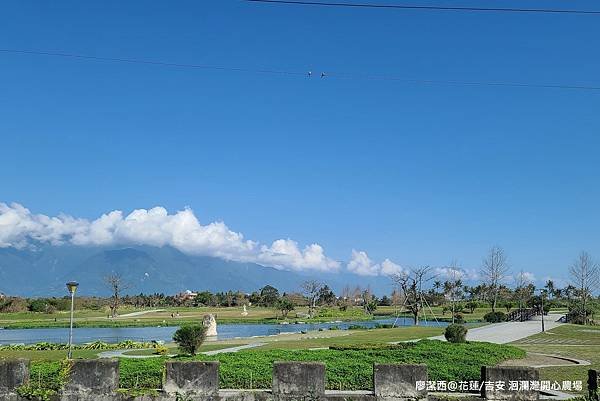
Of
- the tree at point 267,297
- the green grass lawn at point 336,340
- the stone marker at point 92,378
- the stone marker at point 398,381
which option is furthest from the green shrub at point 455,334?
the tree at point 267,297

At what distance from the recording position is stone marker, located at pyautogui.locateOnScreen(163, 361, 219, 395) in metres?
13.7

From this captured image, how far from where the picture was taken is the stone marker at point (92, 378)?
1373 cm

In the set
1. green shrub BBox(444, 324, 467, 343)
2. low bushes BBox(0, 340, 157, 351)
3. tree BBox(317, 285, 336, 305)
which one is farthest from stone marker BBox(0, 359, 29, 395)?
tree BBox(317, 285, 336, 305)

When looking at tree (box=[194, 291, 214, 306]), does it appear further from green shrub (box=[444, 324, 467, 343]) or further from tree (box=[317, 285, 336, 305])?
green shrub (box=[444, 324, 467, 343])

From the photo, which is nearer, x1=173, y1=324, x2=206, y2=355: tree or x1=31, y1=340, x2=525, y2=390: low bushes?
x1=31, y1=340, x2=525, y2=390: low bushes

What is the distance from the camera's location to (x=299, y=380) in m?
13.5

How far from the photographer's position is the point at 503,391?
1349cm

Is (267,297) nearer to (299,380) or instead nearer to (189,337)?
(189,337)

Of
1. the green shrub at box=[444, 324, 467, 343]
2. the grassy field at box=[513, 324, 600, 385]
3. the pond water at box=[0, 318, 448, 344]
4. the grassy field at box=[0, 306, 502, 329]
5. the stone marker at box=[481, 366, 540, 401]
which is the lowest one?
the grassy field at box=[0, 306, 502, 329]

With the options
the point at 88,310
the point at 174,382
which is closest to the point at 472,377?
the point at 174,382

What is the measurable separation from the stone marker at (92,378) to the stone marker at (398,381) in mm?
6209

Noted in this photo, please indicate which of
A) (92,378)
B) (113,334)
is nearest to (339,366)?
(92,378)

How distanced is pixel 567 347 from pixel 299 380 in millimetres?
24983

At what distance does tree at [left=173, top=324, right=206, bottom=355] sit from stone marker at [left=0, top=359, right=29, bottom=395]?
30.4 ft
